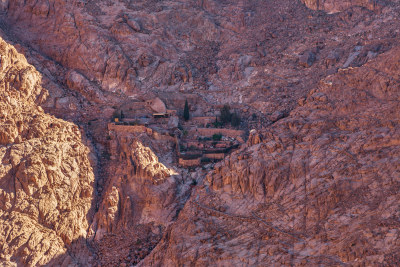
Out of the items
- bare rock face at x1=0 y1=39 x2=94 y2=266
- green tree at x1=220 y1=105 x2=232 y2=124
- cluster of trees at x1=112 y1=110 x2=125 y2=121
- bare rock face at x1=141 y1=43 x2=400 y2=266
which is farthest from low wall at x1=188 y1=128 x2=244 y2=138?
bare rock face at x1=0 y1=39 x2=94 y2=266

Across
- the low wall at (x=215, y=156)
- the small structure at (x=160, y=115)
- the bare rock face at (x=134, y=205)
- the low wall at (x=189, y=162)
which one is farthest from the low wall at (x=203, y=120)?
the low wall at (x=189, y=162)

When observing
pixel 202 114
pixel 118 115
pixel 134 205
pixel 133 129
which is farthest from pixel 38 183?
pixel 202 114

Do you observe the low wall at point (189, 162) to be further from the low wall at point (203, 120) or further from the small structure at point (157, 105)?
the small structure at point (157, 105)

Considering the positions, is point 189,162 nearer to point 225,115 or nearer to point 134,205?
point 134,205

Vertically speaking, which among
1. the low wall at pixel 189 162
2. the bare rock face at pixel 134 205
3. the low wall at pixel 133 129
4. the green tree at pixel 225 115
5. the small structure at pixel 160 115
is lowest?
the bare rock face at pixel 134 205

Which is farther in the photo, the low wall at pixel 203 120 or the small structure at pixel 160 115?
the low wall at pixel 203 120
